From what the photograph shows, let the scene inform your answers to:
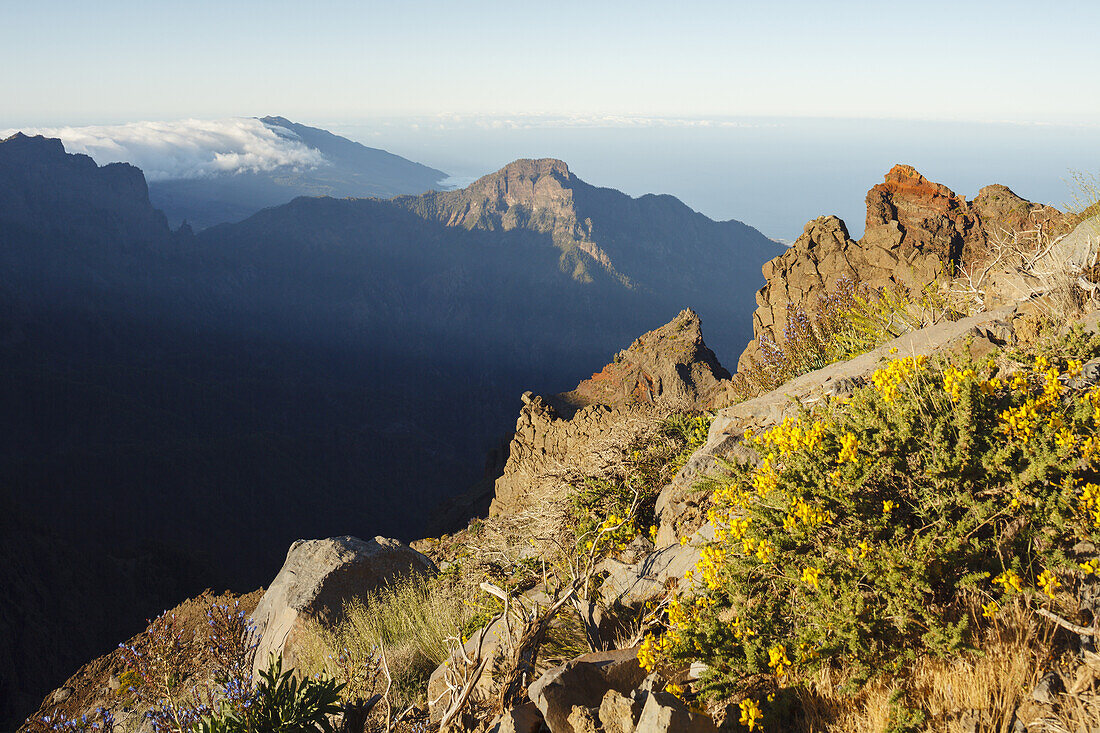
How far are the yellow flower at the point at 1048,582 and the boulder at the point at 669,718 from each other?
1.58 metres

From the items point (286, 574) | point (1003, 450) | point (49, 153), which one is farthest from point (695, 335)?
point (49, 153)

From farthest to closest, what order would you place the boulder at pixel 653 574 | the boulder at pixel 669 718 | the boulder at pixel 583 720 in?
the boulder at pixel 653 574 → the boulder at pixel 583 720 → the boulder at pixel 669 718

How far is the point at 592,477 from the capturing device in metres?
6.48

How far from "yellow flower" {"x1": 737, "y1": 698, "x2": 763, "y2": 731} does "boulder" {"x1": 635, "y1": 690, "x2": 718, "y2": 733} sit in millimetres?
150

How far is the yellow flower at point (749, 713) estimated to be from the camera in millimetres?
2842

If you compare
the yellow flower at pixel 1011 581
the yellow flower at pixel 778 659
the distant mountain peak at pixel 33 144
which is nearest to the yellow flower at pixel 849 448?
the yellow flower at pixel 1011 581

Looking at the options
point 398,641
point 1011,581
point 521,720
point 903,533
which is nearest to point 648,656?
point 521,720

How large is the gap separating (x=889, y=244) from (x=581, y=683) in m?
15.1

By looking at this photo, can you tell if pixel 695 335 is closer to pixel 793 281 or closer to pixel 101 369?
pixel 793 281

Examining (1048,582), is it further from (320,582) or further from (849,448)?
(320,582)

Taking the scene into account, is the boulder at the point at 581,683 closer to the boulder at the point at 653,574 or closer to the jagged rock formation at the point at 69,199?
the boulder at the point at 653,574

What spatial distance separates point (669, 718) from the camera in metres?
2.73

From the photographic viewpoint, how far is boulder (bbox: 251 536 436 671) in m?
7.39

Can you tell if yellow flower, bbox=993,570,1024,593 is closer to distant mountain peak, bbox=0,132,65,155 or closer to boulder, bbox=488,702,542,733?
boulder, bbox=488,702,542,733
